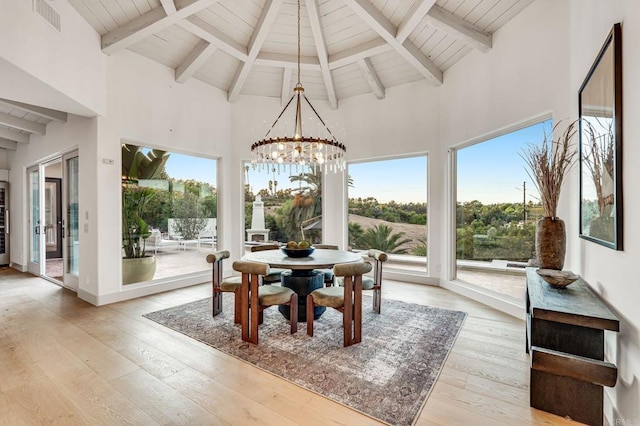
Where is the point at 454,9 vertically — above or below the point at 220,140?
above

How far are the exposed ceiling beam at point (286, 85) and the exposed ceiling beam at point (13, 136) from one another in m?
5.43

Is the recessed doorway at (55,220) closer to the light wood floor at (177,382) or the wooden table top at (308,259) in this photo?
the light wood floor at (177,382)

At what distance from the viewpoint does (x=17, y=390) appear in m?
2.30

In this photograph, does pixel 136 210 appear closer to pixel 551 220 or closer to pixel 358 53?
pixel 358 53

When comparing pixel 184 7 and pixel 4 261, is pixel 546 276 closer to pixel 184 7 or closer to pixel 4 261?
pixel 184 7

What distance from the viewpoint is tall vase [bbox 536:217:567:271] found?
248 centimetres

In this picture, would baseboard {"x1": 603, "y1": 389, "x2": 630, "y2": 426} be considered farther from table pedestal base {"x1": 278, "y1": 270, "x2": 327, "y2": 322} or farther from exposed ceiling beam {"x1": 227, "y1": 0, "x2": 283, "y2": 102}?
exposed ceiling beam {"x1": 227, "y1": 0, "x2": 283, "y2": 102}

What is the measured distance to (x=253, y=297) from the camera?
10.1ft

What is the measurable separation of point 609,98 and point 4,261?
35.4 ft

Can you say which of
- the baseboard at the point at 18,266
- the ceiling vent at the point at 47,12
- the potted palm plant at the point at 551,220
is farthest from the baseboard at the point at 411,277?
the baseboard at the point at 18,266

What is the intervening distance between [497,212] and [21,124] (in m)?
8.08

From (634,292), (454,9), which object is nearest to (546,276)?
(634,292)

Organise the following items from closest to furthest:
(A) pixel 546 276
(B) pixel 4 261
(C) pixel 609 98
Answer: (C) pixel 609 98
(A) pixel 546 276
(B) pixel 4 261

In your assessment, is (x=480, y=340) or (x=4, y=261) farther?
(x=4, y=261)
